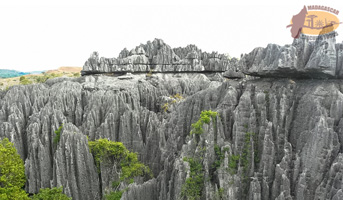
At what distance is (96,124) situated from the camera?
34.0m

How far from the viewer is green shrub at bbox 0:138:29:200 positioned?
19956 mm

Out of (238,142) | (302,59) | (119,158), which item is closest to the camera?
(238,142)

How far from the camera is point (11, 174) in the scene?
22.7 meters

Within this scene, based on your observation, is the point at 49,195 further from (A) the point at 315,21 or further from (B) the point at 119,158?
(A) the point at 315,21

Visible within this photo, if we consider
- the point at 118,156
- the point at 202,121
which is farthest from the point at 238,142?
the point at 118,156

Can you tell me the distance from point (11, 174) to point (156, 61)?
173 ft

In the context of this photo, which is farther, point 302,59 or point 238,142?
point 302,59

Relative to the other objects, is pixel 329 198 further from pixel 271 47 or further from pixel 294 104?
pixel 271 47

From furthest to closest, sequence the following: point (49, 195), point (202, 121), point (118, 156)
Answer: point (118, 156)
point (49, 195)
point (202, 121)

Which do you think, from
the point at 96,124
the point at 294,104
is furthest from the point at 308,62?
the point at 96,124

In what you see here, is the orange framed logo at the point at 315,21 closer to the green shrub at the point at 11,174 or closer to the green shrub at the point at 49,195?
the green shrub at the point at 49,195

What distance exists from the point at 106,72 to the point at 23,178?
1873 inches

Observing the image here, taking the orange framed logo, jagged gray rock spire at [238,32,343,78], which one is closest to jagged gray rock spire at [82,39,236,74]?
jagged gray rock spire at [238,32,343,78]

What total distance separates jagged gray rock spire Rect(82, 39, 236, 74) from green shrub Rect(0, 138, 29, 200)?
47189 millimetres
